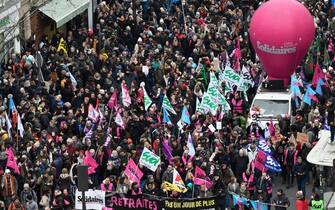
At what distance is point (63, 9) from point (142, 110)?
13.8 m

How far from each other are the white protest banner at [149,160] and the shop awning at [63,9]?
1738 cm

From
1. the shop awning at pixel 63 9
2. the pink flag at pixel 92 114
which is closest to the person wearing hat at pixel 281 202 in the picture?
the pink flag at pixel 92 114

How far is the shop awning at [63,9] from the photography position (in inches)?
2064

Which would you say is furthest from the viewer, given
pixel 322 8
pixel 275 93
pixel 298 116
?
pixel 322 8

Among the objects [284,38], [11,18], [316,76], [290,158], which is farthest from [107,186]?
[11,18]

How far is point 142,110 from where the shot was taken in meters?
40.7

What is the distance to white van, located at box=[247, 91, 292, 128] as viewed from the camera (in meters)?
41.1

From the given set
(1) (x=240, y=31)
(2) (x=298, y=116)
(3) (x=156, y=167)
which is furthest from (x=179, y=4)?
(3) (x=156, y=167)

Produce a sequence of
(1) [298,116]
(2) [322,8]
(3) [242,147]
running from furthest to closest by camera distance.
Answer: (2) [322,8], (1) [298,116], (3) [242,147]

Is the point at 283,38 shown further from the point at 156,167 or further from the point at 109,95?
the point at 156,167

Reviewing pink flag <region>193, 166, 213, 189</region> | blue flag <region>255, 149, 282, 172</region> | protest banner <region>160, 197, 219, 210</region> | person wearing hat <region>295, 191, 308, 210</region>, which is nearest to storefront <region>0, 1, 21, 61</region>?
blue flag <region>255, 149, 282, 172</region>

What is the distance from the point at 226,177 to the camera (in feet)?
114

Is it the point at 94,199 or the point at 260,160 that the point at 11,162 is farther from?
the point at 260,160

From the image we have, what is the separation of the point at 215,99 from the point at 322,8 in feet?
49.7
